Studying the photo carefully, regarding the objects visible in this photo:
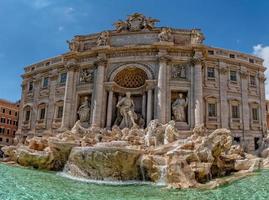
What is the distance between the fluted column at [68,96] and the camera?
25156 mm

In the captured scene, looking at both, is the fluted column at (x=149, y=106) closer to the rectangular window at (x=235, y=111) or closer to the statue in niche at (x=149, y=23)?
the statue in niche at (x=149, y=23)

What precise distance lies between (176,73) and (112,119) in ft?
22.9

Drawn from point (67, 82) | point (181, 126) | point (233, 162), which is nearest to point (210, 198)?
point (233, 162)

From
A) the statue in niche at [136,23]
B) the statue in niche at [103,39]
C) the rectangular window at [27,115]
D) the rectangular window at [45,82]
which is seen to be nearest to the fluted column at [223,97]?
the statue in niche at [136,23]

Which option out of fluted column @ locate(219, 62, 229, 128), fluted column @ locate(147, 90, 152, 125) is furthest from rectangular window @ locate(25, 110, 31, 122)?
fluted column @ locate(219, 62, 229, 128)

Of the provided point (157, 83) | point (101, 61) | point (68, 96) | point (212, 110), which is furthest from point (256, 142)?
point (68, 96)

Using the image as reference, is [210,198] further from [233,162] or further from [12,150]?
[12,150]

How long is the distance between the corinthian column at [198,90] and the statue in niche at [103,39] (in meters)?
8.36

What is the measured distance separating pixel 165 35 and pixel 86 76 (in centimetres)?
828

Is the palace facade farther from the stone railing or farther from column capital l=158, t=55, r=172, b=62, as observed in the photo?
the stone railing

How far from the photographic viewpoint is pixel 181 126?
2275 centimetres

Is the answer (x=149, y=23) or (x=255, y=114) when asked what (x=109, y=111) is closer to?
(x=149, y=23)

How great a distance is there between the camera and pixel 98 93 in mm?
24312

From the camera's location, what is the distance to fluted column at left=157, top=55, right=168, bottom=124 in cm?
2264
